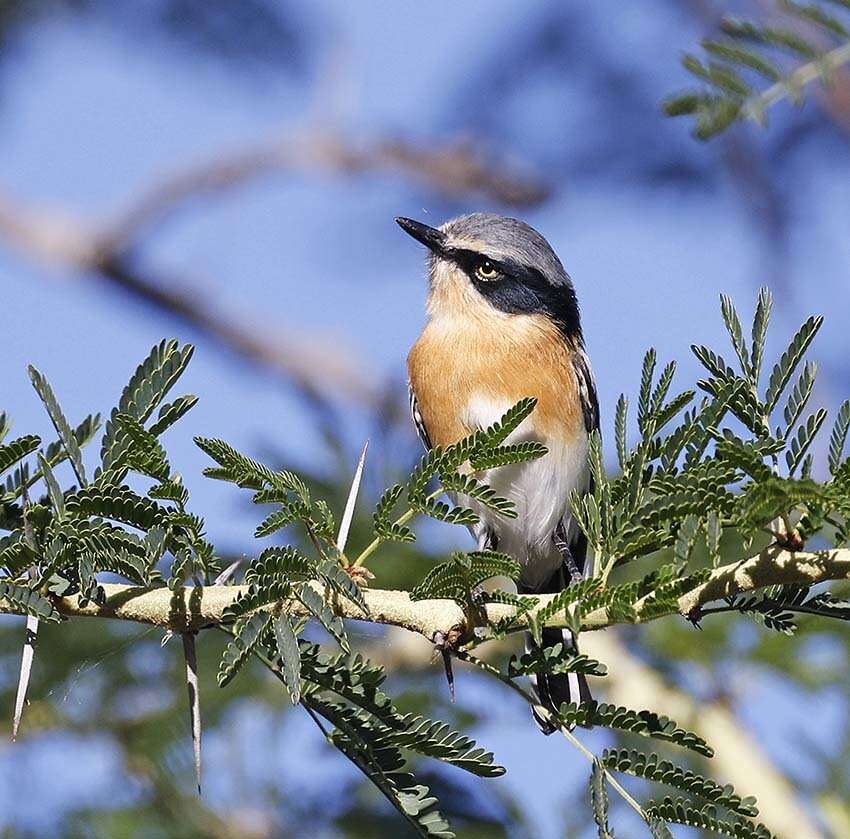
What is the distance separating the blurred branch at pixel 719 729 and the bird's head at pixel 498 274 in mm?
1548

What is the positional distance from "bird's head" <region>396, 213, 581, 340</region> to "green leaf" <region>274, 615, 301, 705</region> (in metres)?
3.30

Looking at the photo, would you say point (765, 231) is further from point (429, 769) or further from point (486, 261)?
point (429, 769)

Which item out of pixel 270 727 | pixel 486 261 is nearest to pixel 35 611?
pixel 270 727

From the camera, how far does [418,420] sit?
5488 mm

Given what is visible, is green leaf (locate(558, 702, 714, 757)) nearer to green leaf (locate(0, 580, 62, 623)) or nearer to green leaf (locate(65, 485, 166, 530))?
green leaf (locate(65, 485, 166, 530))

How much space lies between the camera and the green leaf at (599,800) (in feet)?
7.63

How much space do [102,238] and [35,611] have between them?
6.94 metres

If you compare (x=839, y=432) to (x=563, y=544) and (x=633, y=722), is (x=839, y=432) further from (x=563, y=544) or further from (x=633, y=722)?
(x=563, y=544)

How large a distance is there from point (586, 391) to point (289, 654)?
10.7 ft

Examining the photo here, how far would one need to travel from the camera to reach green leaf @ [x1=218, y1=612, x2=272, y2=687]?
218cm

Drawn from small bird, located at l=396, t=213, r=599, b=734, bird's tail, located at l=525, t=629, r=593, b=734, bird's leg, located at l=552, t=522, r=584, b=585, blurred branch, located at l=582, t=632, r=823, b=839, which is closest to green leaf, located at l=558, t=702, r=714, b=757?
blurred branch, located at l=582, t=632, r=823, b=839

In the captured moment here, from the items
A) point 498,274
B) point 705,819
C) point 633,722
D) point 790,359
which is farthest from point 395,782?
point 498,274

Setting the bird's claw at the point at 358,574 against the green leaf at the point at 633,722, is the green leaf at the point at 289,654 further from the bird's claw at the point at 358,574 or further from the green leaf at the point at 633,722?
the green leaf at the point at 633,722

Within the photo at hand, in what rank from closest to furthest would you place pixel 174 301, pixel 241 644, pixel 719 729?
pixel 241 644 → pixel 719 729 → pixel 174 301
